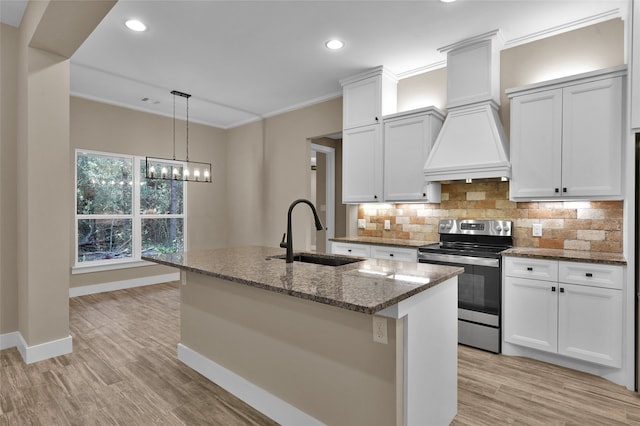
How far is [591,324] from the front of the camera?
2.61 m

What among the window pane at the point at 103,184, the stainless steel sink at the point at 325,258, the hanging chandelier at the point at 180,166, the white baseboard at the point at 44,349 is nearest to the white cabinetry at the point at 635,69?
the stainless steel sink at the point at 325,258

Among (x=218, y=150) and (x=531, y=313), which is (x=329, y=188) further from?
(x=531, y=313)

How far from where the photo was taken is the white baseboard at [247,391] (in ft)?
6.61

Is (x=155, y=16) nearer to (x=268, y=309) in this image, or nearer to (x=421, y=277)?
(x=268, y=309)

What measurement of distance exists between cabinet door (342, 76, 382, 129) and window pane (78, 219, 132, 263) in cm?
391

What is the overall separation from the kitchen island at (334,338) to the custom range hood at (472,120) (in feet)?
5.16

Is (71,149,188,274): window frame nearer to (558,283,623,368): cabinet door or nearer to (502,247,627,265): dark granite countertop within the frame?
(502,247,627,265): dark granite countertop

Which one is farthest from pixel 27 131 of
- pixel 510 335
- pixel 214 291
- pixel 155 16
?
pixel 510 335

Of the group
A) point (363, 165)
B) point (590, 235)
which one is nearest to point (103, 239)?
point (363, 165)

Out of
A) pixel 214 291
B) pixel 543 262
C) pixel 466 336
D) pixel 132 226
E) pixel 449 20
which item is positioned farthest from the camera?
pixel 132 226

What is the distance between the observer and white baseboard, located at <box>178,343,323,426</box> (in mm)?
2016

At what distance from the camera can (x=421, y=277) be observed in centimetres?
181

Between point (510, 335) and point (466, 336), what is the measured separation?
37 centimetres

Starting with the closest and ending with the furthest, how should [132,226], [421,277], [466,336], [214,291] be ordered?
[421,277] < [214,291] < [466,336] < [132,226]
